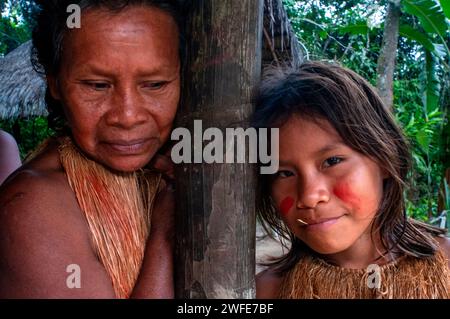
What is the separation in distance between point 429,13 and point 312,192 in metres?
4.70

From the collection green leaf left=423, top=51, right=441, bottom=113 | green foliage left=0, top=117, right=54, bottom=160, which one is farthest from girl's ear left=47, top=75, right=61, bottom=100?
green foliage left=0, top=117, right=54, bottom=160

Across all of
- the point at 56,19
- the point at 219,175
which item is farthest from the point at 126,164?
the point at 56,19

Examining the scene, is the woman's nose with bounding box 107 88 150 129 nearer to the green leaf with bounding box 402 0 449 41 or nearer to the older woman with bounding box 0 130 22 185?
the older woman with bounding box 0 130 22 185

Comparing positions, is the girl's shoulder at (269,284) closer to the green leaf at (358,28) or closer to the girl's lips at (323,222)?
the girl's lips at (323,222)

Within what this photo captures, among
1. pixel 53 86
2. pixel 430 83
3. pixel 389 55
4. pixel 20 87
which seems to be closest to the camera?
pixel 53 86

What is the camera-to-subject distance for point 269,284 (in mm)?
1815

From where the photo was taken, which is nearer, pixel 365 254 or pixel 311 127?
pixel 311 127

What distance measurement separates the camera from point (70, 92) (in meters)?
1.33

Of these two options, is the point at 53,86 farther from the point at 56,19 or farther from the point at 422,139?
the point at 422,139

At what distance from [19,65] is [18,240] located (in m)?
6.98

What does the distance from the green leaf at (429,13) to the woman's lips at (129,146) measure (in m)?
4.62
